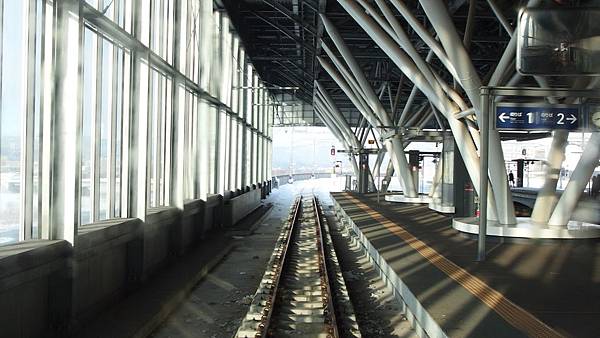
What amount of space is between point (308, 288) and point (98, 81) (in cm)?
509

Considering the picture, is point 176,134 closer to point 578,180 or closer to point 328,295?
point 328,295

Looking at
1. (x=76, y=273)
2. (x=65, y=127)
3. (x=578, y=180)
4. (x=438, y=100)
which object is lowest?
(x=76, y=273)

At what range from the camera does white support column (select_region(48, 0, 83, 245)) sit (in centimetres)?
698

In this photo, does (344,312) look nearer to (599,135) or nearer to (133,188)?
(133,188)

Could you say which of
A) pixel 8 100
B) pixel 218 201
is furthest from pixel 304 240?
pixel 8 100

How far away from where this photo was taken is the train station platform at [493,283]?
6062mm

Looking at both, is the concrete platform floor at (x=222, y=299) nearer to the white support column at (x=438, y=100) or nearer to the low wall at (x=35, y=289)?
the low wall at (x=35, y=289)

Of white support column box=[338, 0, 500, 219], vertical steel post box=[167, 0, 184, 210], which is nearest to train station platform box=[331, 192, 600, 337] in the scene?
white support column box=[338, 0, 500, 219]

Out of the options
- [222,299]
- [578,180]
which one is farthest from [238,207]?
[578,180]

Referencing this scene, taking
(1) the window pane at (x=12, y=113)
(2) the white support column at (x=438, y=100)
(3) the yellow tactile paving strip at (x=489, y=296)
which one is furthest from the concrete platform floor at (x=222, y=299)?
(2) the white support column at (x=438, y=100)

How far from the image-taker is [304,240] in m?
17.9

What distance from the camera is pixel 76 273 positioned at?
7285 millimetres

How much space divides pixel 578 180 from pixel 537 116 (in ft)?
8.38

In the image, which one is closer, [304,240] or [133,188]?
[133,188]
